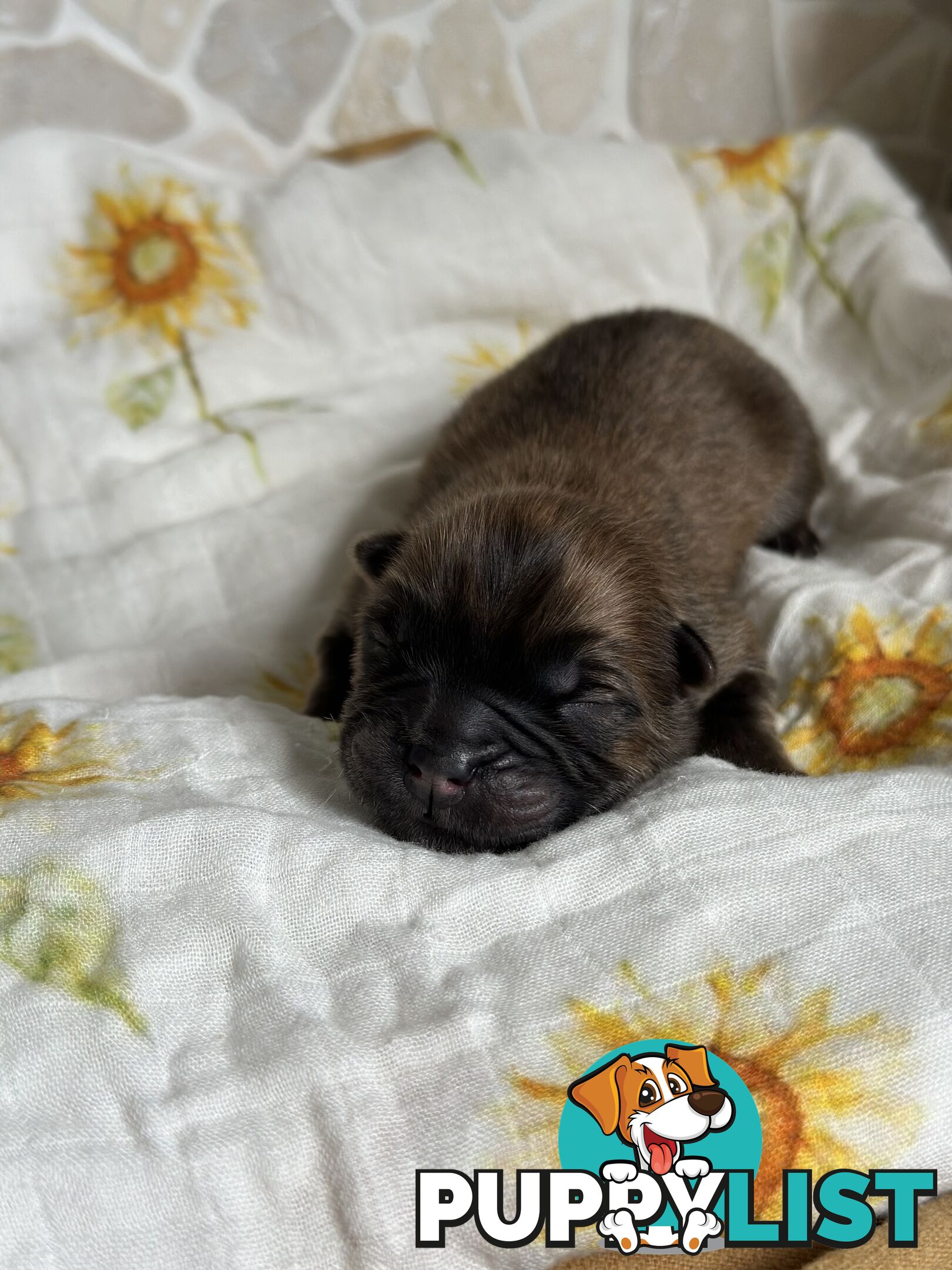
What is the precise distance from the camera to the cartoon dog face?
53.4 inches

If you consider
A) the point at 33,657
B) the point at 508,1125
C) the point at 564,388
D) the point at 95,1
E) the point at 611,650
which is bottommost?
the point at 33,657

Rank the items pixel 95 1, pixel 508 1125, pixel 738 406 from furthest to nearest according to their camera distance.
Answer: pixel 95 1
pixel 738 406
pixel 508 1125

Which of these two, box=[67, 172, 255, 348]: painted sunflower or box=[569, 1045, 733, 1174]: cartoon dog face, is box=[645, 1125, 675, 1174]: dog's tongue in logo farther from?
box=[67, 172, 255, 348]: painted sunflower

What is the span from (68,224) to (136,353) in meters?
0.55

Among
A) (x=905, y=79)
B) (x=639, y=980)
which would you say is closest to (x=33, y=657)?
(x=639, y=980)

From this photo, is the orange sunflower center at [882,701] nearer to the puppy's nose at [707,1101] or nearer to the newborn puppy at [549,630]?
the newborn puppy at [549,630]

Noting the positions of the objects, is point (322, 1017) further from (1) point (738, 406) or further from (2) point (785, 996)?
(1) point (738, 406)

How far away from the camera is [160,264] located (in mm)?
3543

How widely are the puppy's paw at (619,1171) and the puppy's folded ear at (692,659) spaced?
39.6 inches

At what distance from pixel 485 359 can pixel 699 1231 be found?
2.91 m

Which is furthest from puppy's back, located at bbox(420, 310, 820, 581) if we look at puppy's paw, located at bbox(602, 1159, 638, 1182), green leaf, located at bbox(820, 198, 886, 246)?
puppy's paw, located at bbox(602, 1159, 638, 1182)

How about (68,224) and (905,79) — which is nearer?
(68,224)

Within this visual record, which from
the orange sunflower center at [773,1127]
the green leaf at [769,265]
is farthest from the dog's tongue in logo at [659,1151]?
the green leaf at [769,265]

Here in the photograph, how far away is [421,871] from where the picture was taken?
5.46 ft
